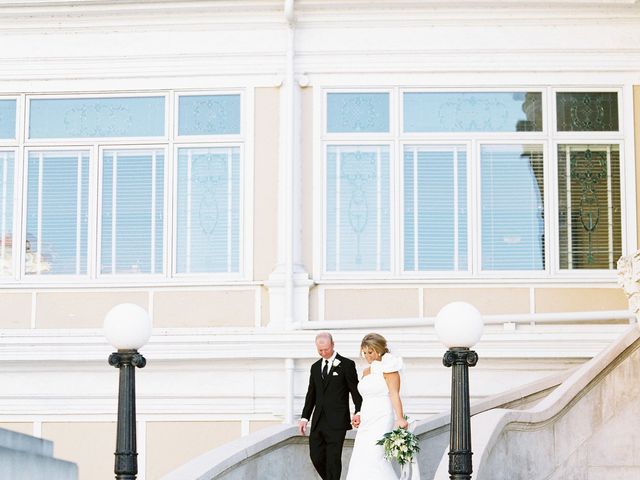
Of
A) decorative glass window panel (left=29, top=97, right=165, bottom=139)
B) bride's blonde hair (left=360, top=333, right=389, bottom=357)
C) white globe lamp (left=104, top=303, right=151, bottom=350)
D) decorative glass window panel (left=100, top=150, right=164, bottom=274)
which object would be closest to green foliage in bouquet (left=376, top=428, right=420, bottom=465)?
bride's blonde hair (left=360, top=333, right=389, bottom=357)

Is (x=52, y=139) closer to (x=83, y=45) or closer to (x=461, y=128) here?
(x=83, y=45)

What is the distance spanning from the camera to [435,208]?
17734 mm

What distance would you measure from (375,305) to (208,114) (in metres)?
3.25

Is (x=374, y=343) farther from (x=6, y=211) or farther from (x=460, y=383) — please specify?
Answer: (x=6, y=211)

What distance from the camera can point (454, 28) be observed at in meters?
17.8

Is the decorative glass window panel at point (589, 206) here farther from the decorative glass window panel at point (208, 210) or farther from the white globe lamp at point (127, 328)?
the white globe lamp at point (127, 328)

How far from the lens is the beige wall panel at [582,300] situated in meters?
17.2

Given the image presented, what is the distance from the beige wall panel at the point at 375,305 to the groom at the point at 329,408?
4.00m

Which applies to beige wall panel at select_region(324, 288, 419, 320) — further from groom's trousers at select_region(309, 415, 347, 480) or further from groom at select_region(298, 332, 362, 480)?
groom's trousers at select_region(309, 415, 347, 480)

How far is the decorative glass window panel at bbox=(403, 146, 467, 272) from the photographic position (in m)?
17.6

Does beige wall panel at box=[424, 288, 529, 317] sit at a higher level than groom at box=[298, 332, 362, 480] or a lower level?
higher

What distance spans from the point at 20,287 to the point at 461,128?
19.5 feet

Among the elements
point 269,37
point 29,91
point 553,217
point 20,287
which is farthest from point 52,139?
point 553,217

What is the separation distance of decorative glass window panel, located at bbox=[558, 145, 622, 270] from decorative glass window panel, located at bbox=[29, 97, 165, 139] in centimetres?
520
